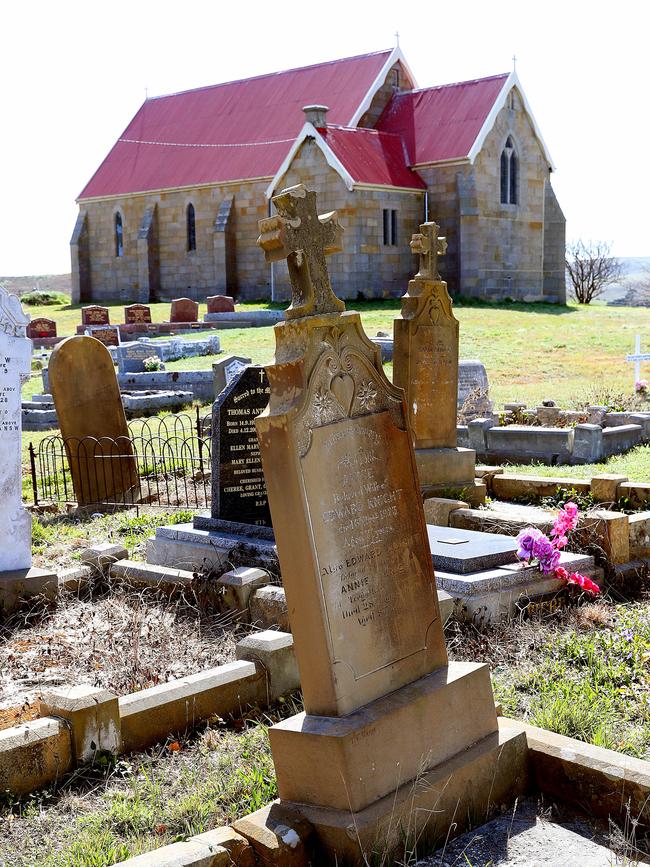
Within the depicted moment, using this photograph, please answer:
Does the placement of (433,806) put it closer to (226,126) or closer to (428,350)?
(428,350)

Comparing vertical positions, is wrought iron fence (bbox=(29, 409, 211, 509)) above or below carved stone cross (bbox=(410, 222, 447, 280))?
below

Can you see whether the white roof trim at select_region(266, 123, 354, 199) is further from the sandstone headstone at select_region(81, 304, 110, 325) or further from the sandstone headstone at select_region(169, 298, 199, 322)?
the sandstone headstone at select_region(81, 304, 110, 325)

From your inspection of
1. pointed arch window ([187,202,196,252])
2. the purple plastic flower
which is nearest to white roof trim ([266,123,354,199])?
pointed arch window ([187,202,196,252])

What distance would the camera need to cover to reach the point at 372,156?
1437 inches


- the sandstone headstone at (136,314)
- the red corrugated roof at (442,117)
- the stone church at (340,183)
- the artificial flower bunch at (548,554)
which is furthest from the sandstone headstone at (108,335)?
the artificial flower bunch at (548,554)

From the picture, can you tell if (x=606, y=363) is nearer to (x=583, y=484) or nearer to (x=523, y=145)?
(x=583, y=484)

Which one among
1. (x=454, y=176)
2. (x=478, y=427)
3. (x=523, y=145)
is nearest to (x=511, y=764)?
(x=478, y=427)

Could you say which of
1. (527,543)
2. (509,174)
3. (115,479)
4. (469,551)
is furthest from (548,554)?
(509,174)

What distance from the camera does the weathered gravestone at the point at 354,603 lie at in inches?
172

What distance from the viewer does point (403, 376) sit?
10438mm

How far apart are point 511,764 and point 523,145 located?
36.8 metres

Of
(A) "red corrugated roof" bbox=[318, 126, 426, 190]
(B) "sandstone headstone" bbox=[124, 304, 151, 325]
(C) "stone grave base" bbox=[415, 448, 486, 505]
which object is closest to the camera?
(C) "stone grave base" bbox=[415, 448, 486, 505]

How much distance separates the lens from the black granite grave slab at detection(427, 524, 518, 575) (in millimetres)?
7465

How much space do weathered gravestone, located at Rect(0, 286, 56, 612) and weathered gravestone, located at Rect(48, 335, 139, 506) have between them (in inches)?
147
